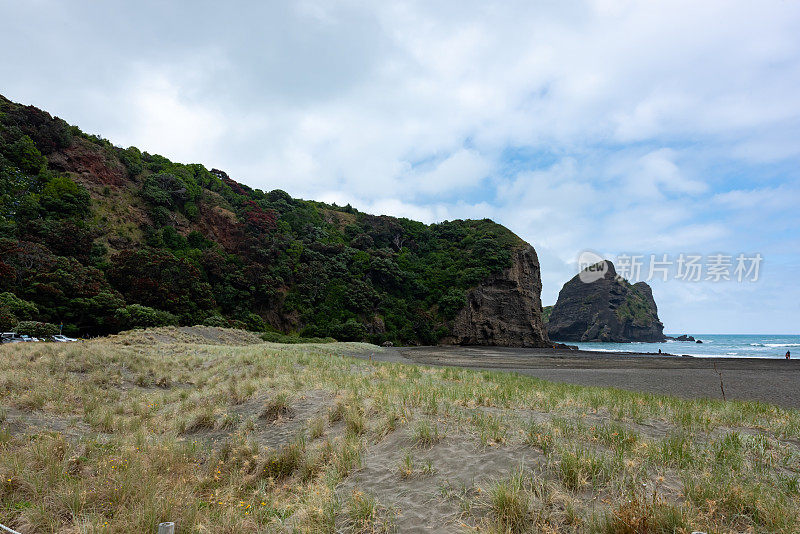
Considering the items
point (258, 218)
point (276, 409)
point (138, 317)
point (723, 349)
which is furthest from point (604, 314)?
point (276, 409)

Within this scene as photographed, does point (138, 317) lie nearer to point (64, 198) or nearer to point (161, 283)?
point (161, 283)

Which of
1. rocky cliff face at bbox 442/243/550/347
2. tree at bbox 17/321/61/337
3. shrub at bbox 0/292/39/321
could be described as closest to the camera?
tree at bbox 17/321/61/337

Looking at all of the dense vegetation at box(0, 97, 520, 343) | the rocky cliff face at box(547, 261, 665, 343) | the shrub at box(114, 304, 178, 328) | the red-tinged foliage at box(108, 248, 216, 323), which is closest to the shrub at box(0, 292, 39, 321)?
the dense vegetation at box(0, 97, 520, 343)

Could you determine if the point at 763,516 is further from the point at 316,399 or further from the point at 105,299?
the point at 105,299

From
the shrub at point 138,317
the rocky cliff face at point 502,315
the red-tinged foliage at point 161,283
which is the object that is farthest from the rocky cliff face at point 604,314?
the shrub at point 138,317

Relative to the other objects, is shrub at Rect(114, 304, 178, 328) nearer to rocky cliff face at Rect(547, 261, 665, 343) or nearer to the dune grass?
the dune grass

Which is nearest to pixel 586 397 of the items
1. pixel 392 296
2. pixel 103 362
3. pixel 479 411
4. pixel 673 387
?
pixel 479 411

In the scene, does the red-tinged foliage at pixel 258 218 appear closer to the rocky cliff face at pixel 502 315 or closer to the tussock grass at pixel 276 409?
the rocky cliff face at pixel 502 315

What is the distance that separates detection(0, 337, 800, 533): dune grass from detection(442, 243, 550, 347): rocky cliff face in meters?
58.2

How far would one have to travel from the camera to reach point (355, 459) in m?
5.97

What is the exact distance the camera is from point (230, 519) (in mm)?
4574

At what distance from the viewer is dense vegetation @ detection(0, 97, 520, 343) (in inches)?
1401

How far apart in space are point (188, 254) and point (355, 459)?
54652 millimetres

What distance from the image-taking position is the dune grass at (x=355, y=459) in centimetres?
418
